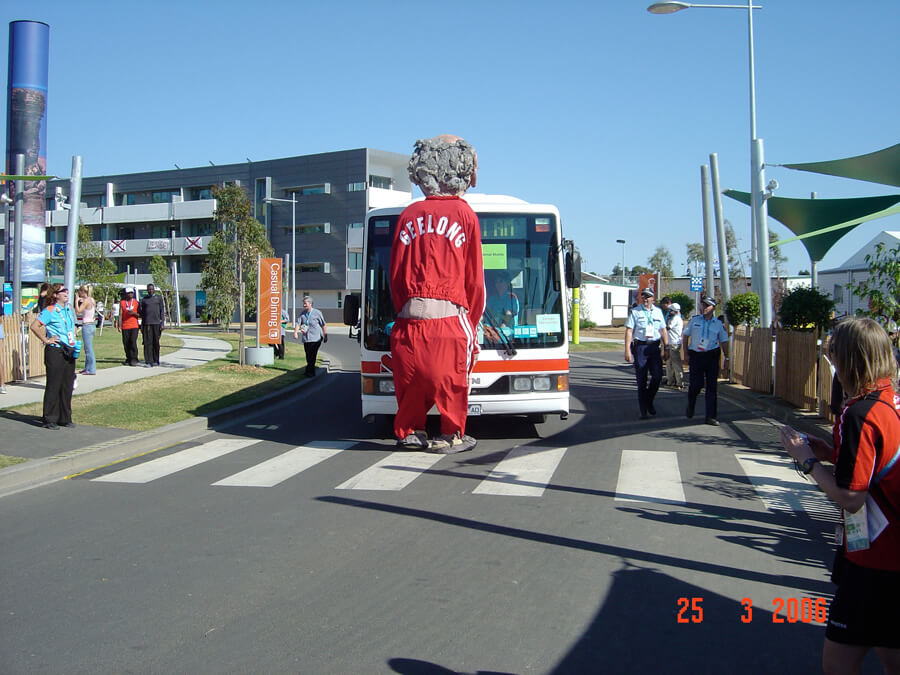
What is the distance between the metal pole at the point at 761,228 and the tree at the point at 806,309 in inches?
136

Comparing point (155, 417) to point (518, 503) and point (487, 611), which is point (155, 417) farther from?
point (487, 611)

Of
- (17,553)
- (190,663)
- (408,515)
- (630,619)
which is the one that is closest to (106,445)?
(17,553)

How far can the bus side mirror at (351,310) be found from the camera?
1017 cm

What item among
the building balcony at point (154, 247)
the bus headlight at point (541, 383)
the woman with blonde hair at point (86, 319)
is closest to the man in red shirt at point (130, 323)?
the woman with blonde hair at point (86, 319)

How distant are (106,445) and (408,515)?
4387 mm

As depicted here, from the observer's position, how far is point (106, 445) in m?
8.74

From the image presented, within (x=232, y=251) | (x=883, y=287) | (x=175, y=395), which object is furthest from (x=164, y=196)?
(x=883, y=287)

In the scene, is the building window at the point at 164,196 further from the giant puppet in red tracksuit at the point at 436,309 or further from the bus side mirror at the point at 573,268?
the giant puppet in red tracksuit at the point at 436,309

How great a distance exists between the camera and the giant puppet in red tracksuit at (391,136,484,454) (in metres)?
8.48

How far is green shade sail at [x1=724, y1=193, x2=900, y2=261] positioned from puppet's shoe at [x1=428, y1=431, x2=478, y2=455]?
11419 mm

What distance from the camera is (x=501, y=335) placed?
9602 millimetres

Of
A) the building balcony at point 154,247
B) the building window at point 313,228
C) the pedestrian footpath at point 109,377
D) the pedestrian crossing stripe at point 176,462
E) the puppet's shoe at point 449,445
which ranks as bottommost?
the pedestrian crossing stripe at point 176,462

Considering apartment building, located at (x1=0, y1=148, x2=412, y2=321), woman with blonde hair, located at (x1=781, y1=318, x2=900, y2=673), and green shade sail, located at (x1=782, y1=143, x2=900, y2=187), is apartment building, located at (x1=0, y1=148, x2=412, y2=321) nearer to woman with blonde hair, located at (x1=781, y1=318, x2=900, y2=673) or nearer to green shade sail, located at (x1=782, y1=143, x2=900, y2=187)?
green shade sail, located at (x1=782, y1=143, x2=900, y2=187)

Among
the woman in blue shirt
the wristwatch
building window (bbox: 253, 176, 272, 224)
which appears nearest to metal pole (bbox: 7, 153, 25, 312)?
the woman in blue shirt
